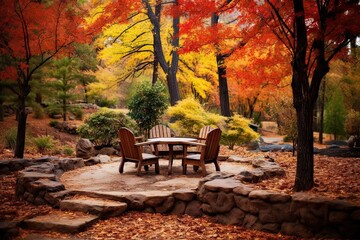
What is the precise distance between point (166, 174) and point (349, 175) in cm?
332

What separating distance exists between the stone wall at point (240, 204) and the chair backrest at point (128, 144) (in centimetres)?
154

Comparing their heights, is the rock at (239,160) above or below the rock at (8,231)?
above

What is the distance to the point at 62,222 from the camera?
3.98 metres

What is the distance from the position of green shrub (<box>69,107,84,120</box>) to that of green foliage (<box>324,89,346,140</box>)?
1414cm

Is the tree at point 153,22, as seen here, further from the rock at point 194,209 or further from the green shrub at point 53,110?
the rock at point 194,209

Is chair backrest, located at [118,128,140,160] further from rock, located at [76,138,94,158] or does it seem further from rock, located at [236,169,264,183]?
rock, located at [76,138,94,158]

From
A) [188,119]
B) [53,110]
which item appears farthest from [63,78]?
[188,119]

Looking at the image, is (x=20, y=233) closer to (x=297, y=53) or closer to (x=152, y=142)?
(x=152, y=142)

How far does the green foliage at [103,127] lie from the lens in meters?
9.40

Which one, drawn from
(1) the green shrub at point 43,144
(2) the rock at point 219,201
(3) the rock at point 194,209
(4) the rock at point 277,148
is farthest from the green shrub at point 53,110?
(2) the rock at point 219,201

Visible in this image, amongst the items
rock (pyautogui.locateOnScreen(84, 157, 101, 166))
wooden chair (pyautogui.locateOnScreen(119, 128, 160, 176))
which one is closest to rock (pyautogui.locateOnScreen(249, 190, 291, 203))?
wooden chair (pyautogui.locateOnScreen(119, 128, 160, 176))

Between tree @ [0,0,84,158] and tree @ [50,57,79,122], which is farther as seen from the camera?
tree @ [50,57,79,122]

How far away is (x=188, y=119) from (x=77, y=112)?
9.26 m

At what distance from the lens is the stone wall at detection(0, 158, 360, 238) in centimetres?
354
